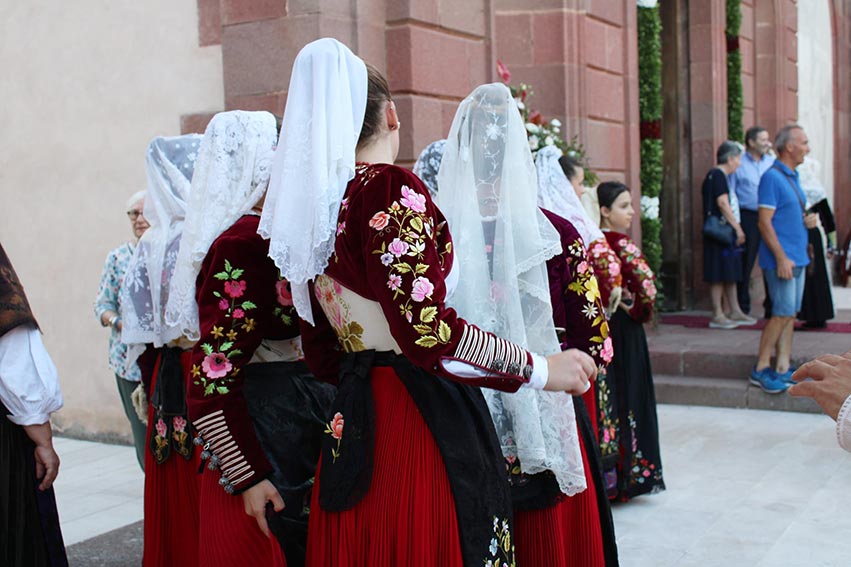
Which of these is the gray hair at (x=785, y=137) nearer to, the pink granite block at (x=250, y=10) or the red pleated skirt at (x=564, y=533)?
the pink granite block at (x=250, y=10)

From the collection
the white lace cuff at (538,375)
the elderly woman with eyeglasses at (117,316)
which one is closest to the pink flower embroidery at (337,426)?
the white lace cuff at (538,375)

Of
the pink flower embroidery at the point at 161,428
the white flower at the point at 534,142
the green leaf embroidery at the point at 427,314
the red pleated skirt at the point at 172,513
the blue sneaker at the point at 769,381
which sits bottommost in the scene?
the blue sneaker at the point at 769,381

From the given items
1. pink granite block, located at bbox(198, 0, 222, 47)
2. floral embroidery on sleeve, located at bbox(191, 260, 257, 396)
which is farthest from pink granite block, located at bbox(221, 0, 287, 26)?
floral embroidery on sleeve, located at bbox(191, 260, 257, 396)

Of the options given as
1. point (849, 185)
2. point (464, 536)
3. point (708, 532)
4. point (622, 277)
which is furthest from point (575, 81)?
point (849, 185)

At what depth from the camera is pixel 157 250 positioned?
350 centimetres

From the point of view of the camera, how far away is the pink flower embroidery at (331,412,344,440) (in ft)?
7.77

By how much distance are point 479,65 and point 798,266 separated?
2649 mm

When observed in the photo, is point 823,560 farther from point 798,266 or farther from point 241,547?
point 798,266

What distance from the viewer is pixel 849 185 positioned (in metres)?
17.8

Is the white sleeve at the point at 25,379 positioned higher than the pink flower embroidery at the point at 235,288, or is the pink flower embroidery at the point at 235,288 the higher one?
the pink flower embroidery at the point at 235,288

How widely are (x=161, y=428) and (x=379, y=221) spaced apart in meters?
1.64

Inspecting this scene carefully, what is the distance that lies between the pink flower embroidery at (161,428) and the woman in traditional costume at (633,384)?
2.34 metres

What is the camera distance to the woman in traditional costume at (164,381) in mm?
3416

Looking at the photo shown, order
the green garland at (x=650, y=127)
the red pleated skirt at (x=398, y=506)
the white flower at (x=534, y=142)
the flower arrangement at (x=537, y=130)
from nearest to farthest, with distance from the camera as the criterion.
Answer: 1. the red pleated skirt at (x=398, y=506)
2. the white flower at (x=534, y=142)
3. the flower arrangement at (x=537, y=130)
4. the green garland at (x=650, y=127)
